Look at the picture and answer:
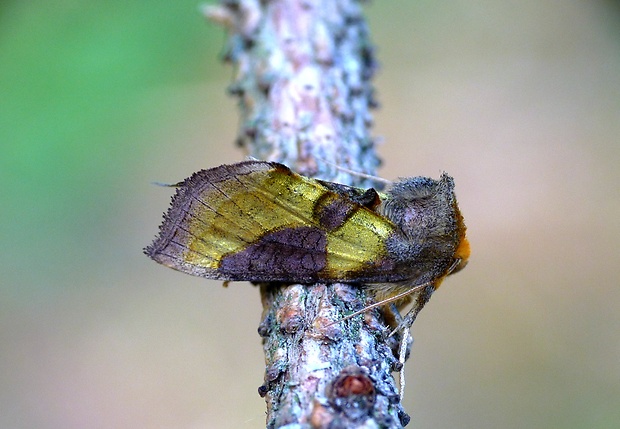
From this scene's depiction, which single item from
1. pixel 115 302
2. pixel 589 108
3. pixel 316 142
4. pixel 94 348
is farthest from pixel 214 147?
pixel 589 108

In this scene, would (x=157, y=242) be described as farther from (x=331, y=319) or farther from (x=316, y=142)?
(x=316, y=142)

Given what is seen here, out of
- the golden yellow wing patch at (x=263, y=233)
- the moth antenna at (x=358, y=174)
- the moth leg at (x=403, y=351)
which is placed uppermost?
the moth antenna at (x=358, y=174)

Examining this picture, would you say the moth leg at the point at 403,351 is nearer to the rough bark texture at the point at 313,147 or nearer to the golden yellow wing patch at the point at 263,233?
the rough bark texture at the point at 313,147

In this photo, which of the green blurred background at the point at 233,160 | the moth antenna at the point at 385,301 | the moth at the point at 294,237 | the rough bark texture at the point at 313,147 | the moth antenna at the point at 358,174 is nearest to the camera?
the rough bark texture at the point at 313,147

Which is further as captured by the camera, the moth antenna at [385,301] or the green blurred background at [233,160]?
the green blurred background at [233,160]

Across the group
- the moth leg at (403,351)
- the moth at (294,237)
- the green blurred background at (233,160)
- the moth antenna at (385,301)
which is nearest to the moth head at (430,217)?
the moth at (294,237)

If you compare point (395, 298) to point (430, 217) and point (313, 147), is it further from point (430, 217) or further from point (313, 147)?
point (313, 147)

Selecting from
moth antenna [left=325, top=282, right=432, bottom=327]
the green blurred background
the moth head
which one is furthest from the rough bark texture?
the green blurred background

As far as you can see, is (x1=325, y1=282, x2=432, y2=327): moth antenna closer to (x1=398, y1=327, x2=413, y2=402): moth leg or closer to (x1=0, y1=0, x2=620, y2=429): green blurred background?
(x1=398, y1=327, x2=413, y2=402): moth leg
